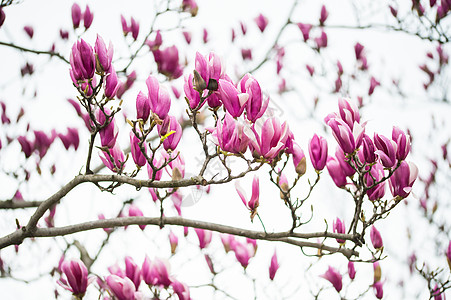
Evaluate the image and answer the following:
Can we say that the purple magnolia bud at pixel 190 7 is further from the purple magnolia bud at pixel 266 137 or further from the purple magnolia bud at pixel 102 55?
the purple magnolia bud at pixel 266 137

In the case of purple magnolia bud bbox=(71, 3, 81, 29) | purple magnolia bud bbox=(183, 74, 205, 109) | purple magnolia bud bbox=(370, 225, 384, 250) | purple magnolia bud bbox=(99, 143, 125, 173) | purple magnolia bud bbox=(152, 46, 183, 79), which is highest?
purple magnolia bud bbox=(71, 3, 81, 29)

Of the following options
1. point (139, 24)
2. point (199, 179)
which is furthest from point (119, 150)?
point (139, 24)

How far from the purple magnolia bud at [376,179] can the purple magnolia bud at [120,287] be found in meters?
0.76

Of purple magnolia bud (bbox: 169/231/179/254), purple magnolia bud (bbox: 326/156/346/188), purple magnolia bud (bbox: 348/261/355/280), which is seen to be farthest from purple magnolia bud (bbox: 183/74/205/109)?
purple magnolia bud (bbox: 348/261/355/280)

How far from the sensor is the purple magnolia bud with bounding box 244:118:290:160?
877 millimetres

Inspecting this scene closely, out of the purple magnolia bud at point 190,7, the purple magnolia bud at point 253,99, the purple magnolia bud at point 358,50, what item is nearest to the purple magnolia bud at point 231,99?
the purple magnolia bud at point 253,99

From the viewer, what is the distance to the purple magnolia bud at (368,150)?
3.30 feet

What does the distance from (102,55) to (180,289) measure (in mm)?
849

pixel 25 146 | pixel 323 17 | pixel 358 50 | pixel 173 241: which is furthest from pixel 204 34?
pixel 173 241

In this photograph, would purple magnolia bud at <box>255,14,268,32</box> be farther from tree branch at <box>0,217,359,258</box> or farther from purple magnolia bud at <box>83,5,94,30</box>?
tree branch at <box>0,217,359,258</box>

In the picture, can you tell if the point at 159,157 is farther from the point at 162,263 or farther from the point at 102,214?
the point at 102,214

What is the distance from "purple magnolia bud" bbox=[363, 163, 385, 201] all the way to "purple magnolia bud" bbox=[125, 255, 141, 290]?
777mm

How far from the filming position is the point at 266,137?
2.88ft

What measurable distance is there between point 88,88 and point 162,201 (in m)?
0.37
